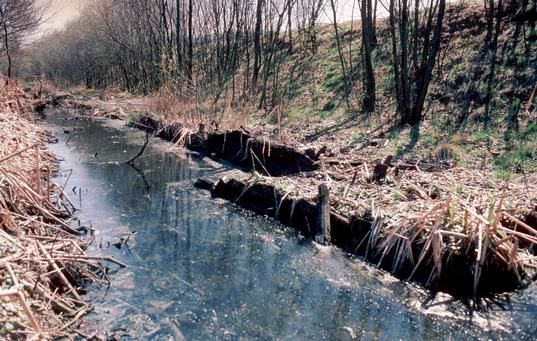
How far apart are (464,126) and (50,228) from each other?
9.79 metres

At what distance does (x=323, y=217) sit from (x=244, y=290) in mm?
1907

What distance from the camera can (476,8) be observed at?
1852 centimetres

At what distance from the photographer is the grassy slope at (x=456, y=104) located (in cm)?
981

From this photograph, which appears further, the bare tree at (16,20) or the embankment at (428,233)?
the bare tree at (16,20)

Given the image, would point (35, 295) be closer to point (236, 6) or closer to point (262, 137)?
point (262, 137)

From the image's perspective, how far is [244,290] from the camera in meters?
5.29

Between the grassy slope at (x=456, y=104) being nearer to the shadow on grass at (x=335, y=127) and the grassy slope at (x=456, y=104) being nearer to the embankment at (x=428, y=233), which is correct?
the shadow on grass at (x=335, y=127)

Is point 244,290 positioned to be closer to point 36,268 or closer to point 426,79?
point 36,268

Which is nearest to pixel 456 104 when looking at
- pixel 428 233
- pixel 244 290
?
pixel 428 233

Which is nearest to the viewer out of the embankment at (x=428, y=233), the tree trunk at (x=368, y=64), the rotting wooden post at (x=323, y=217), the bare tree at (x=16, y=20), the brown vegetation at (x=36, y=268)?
the brown vegetation at (x=36, y=268)

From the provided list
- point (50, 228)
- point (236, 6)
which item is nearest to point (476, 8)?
point (236, 6)

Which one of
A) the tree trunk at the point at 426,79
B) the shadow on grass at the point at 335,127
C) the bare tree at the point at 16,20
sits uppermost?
the bare tree at the point at 16,20

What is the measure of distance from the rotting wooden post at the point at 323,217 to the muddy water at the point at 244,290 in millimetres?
191

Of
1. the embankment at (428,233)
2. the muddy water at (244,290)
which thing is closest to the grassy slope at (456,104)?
the embankment at (428,233)
